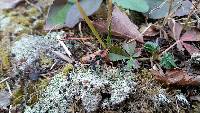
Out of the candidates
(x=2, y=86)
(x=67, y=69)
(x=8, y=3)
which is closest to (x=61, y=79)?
(x=67, y=69)

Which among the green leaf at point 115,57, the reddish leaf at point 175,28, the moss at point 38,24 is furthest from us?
the moss at point 38,24

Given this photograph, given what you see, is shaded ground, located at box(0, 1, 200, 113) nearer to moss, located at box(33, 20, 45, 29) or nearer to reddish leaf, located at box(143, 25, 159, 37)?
moss, located at box(33, 20, 45, 29)

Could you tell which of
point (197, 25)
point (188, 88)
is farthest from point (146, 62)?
point (197, 25)

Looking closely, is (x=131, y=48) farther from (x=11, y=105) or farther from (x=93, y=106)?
(x=11, y=105)

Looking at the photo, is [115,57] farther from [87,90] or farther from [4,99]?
[4,99]

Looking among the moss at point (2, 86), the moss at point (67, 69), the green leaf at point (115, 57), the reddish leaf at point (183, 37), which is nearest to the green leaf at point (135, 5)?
the reddish leaf at point (183, 37)

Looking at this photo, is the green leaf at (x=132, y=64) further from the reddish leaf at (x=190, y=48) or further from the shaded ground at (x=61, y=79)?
the reddish leaf at (x=190, y=48)
